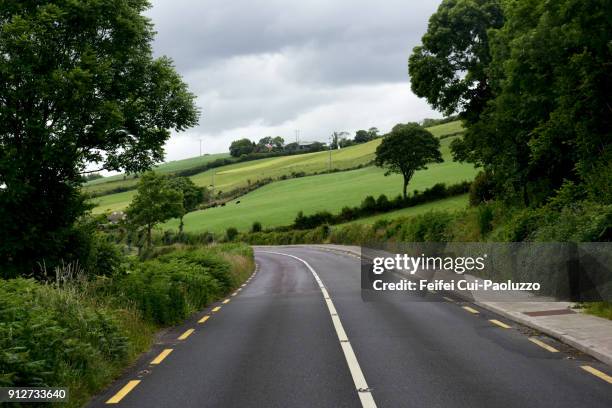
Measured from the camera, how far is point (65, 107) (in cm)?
1568

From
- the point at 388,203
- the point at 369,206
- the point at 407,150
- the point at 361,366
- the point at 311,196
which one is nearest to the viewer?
the point at 361,366

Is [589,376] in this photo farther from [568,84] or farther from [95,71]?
[568,84]

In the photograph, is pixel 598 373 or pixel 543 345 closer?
pixel 598 373

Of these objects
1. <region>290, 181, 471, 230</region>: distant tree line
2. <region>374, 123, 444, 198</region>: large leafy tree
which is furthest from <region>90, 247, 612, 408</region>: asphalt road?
<region>374, 123, 444, 198</region>: large leafy tree

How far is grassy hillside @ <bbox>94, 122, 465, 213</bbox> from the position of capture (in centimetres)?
13416

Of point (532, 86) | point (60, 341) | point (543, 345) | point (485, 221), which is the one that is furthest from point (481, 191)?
point (60, 341)

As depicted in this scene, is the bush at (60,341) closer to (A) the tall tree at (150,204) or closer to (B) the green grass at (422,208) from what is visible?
(A) the tall tree at (150,204)

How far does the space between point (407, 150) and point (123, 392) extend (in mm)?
77872

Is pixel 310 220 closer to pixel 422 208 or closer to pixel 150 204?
pixel 422 208

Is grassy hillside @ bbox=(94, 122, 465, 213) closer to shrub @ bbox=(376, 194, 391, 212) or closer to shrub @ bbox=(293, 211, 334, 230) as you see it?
shrub @ bbox=(293, 211, 334, 230)

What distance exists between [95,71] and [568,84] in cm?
1578

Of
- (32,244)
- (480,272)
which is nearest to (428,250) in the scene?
(480,272)

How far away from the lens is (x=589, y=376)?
8.47m

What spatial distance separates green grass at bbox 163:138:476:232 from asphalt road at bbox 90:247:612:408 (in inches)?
2704
